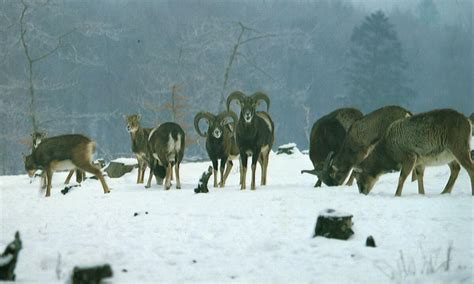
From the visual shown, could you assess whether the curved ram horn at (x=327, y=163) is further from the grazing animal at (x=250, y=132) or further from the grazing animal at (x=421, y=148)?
the grazing animal at (x=250, y=132)

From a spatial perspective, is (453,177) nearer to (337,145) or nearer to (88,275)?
(337,145)

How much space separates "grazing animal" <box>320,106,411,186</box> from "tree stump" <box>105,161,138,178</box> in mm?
9724

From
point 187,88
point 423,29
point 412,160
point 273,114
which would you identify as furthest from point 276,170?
point 423,29

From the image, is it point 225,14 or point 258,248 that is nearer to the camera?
point 258,248

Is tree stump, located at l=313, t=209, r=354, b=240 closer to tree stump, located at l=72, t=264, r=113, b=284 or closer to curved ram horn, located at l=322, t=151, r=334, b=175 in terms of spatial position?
tree stump, located at l=72, t=264, r=113, b=284

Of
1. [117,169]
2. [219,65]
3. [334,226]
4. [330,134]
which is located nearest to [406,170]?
[330,134]

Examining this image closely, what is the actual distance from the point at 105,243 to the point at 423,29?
67.8m

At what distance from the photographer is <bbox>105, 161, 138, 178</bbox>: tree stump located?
61.6 ft

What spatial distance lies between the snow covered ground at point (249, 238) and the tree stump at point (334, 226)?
11 centimetres

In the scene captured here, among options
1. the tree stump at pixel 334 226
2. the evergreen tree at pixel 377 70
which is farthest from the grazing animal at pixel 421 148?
the evergreen tree at pixel 377 70

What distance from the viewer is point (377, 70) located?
50250 millimetres

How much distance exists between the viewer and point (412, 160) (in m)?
8.84

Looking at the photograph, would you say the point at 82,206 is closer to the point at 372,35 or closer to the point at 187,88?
the point at 187,88

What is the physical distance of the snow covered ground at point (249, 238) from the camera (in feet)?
15.7
